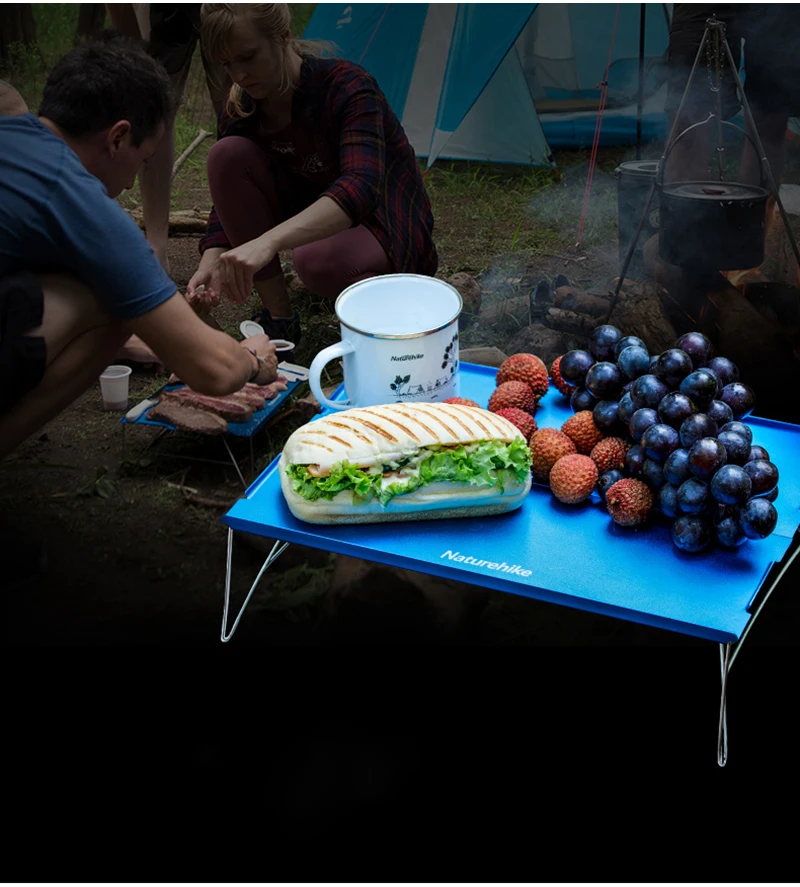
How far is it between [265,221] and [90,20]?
3436 mm

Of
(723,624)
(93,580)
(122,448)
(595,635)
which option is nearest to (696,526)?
(723,624)

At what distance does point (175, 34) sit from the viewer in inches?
164

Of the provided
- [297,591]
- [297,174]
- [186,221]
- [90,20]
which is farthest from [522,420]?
[90,20]

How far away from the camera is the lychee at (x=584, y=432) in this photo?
2057 millimetres

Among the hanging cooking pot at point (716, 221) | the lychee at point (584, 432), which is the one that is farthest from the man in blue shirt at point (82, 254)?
the hanging cooking pot at point (716, 221)

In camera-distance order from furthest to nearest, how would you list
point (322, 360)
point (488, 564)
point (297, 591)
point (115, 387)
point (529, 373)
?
1. point (115, 387)
2. point (297, 591)
3. point (529, 373)
4. point (322, 360)
5. point (488, 564)

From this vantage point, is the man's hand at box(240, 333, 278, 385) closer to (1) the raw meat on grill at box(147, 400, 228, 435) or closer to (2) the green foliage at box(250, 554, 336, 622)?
(1) the raw meat on grill at box(147, 400, 228, 435)

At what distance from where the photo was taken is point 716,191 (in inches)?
115

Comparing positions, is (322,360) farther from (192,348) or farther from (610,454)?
(610,454)

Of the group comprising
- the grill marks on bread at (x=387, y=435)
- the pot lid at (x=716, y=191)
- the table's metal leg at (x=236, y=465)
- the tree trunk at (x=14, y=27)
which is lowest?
the table's metal leg at (x=236, y=465)

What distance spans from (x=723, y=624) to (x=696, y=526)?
230 mm

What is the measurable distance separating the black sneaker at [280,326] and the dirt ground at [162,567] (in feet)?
1.88

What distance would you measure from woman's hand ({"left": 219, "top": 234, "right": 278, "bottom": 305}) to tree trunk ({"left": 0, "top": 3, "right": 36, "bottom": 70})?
379 cm

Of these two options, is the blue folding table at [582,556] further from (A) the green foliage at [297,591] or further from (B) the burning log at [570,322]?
(B) the burning log at [570,322]
